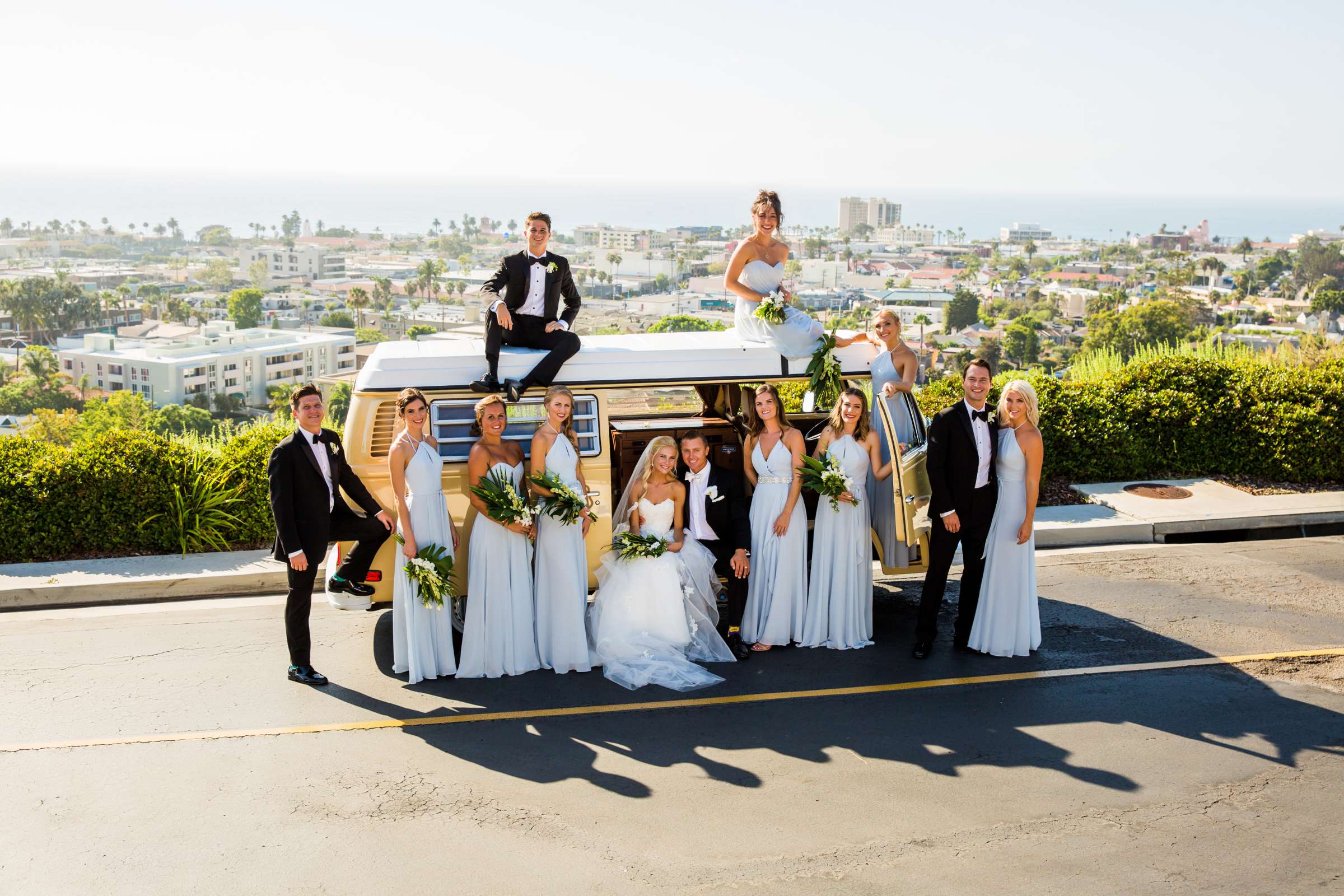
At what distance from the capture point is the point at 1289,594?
9.26 meters

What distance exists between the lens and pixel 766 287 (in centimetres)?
855

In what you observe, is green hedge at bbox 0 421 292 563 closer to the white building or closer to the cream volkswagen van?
the cream volkswagen van

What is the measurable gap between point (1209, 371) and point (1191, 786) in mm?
8497

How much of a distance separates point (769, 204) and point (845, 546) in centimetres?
255

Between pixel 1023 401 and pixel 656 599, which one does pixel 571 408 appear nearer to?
pixel 656 599

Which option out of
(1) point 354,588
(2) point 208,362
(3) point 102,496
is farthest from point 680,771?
(2) point 208,362

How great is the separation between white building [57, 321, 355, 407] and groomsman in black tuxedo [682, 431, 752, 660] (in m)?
124

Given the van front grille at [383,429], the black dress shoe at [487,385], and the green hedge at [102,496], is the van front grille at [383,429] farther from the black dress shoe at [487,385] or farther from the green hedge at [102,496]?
the green hedge at [102,496]

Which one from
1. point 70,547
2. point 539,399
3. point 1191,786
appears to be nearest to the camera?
point 1191,786

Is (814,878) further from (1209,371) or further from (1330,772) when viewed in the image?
(1209,371)

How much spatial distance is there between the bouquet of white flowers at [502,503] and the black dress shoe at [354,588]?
1179 mm

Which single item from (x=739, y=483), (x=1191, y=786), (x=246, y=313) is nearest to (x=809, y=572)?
(x=739, y=483)

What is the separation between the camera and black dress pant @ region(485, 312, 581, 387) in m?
7.76

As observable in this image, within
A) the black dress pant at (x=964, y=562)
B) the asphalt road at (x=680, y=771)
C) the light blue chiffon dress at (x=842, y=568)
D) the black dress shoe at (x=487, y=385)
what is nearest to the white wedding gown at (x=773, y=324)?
the light blue chiffon dress at (x=842, y=568)
